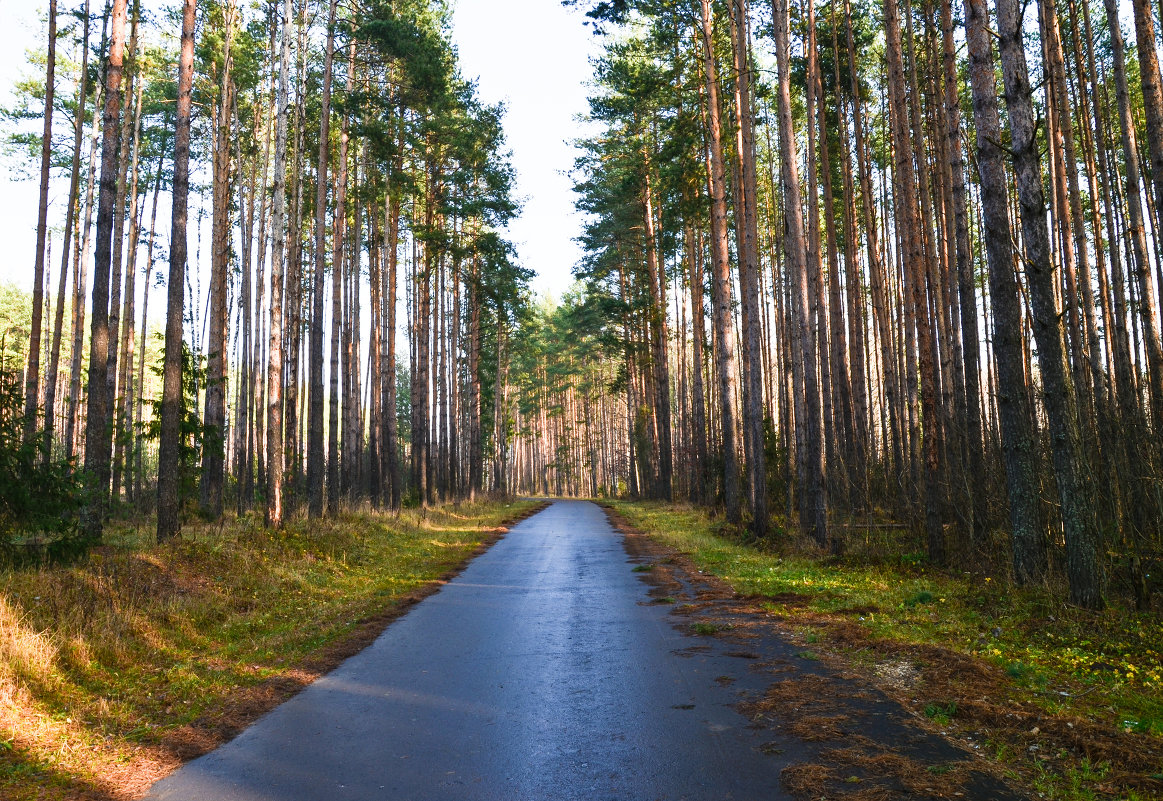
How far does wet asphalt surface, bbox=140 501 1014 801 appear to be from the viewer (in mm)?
4082

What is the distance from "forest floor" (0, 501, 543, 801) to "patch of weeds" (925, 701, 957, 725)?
4872 mm

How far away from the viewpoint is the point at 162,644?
7.64m

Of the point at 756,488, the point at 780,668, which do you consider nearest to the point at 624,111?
the point at 756,488

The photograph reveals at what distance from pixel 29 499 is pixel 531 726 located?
28.1 feet

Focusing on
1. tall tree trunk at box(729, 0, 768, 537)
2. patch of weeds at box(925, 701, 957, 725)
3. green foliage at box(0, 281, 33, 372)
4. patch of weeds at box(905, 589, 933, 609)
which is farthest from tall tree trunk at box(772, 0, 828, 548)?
green foliage at box(0, 281, 33, 372)

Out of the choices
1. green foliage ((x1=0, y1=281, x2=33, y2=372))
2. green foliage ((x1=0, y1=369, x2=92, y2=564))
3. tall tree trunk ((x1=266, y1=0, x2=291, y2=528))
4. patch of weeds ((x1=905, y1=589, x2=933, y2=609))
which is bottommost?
patch of weeds ((x1=905, y1=589, x2=933, y2=609))

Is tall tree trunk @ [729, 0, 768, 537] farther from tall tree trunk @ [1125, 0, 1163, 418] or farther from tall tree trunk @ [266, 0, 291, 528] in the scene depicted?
tall tree trunk @ [266, 0, 291, 528]

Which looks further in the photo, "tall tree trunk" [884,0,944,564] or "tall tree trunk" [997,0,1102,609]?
"tall tree trunk" [884,0,944,564]

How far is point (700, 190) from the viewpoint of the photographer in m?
26.8

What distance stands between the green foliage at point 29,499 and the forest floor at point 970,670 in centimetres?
837

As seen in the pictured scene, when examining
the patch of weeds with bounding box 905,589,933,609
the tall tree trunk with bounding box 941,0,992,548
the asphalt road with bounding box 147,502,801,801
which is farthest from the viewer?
the tall tree trunk with bounding box 941,0,992,548

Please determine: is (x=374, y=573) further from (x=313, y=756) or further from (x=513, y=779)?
(x=513, y=779)

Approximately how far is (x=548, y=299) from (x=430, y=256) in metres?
49.3

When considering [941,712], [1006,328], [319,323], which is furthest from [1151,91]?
[319,323]
